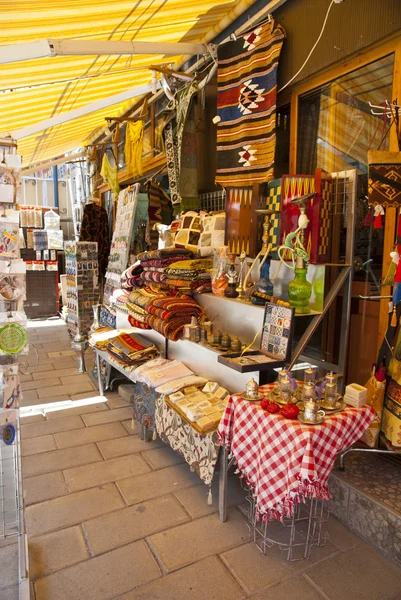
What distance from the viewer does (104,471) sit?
318cm

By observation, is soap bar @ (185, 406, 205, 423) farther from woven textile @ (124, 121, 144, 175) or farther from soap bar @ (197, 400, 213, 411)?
woven textile @ (124, 121, 144, 175)

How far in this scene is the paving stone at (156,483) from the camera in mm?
2865

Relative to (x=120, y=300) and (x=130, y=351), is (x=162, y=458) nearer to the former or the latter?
(x=130, y=351)

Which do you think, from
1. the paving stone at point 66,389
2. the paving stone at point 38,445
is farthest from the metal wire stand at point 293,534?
the paving stone at point 66,389

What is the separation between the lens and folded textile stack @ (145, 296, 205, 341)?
3.49 metres

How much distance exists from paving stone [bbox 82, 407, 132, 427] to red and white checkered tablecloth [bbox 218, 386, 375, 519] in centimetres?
208

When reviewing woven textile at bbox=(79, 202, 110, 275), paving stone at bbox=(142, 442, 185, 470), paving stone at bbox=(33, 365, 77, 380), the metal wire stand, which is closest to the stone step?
the metal wire stand

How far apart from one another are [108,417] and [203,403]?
1642 millimetres

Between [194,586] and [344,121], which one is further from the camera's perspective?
[344,121]

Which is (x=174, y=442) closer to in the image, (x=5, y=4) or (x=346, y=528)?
(x=346, y=528)

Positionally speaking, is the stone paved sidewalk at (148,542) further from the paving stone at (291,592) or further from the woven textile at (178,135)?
the woven textile at (178,135)

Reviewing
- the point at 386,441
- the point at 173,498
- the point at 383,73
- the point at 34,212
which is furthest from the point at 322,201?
the point at 34,212

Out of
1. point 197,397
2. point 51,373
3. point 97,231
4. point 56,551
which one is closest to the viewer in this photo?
point 56,551

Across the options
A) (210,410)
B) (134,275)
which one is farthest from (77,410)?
(210,410)
